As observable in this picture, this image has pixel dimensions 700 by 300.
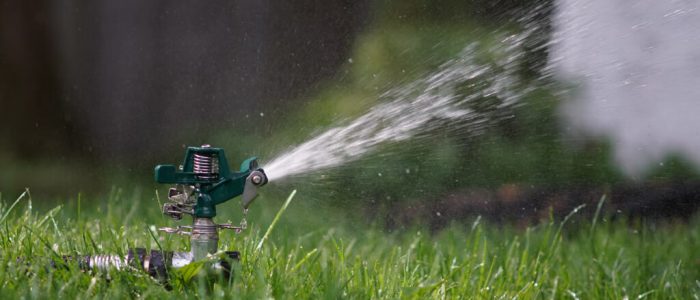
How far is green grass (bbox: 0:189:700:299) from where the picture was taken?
1.67m

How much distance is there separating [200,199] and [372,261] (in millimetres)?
666

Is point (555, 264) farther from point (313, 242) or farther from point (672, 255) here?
point (313, 242)

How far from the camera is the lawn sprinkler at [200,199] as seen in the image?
1.69 m

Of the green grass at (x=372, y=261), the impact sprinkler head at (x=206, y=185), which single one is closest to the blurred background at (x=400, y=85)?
the green grass at (x=372, y=261)

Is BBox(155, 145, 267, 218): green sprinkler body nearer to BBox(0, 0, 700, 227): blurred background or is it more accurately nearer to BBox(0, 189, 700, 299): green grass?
BBox(0, 189, 700, 299): green grass

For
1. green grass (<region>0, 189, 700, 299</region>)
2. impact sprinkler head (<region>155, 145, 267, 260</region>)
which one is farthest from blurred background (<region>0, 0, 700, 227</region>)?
impact sprinkler head (<region>155, 145, 267, 260</region>)

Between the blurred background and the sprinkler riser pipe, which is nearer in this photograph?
the sprinkler riser pipe

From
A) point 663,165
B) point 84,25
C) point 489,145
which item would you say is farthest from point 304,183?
point 84,25

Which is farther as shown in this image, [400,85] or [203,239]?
[400,85]

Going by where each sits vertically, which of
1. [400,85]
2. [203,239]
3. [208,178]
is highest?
[400,85]

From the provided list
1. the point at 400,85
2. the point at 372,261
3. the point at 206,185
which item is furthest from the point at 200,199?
the point at 400,85

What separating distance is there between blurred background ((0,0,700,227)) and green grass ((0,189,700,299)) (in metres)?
0.08

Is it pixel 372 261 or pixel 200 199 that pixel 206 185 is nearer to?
pixel 200 199

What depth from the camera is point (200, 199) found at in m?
1.70
